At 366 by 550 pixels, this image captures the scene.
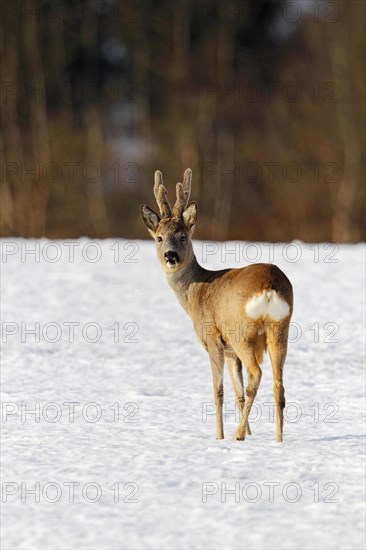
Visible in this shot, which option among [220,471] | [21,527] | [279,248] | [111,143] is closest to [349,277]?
[279,248]

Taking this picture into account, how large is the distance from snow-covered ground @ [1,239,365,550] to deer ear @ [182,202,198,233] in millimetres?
1518

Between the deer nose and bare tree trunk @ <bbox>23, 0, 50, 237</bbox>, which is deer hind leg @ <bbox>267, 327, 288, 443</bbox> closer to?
the deer nose

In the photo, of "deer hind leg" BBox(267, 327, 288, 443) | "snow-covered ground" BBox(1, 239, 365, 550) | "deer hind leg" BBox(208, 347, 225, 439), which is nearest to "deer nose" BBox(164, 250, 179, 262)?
"deer hind leg" BBox(208, 347, 225, 439)

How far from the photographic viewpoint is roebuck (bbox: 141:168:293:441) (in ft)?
25.5

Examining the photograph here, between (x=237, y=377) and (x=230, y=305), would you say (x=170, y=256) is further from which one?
(x=237, y=377)

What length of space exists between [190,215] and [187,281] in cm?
52

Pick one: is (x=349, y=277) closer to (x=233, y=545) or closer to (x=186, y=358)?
(x=186, y=358)

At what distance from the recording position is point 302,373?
11297 millimetres

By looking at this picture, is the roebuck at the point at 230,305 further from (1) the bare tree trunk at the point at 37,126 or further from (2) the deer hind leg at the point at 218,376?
(1) the bare tree trunk at the point at 37,126

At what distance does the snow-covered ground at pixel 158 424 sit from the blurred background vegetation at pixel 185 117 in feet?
43.2

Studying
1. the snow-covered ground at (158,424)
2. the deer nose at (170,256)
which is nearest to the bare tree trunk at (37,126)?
the snow-covered ground at (158,424)

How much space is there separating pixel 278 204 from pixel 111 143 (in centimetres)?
568

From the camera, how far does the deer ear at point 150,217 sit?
8.58 meters

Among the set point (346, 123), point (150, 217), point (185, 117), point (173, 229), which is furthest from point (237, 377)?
point (185, 117)
